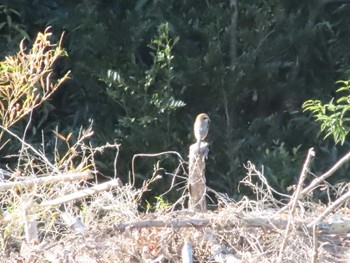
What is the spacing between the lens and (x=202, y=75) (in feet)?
33.8

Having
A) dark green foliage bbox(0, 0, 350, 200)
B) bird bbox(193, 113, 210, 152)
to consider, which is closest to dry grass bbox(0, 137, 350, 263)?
bird bbox(193, 113, 210, 152)

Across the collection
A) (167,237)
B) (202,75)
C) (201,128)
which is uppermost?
(202,75)

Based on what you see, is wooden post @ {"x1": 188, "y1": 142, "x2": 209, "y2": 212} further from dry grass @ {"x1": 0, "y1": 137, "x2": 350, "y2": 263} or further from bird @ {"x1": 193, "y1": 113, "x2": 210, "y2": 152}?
bird @ {"x1": 193, "y1": 113, "x2": 210, "y2": 152}

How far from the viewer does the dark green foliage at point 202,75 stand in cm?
1016

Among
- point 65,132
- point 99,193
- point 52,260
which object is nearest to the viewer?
point 52,260

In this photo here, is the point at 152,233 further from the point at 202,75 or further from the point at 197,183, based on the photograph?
the point at 202,75

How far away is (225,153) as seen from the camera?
408 inches

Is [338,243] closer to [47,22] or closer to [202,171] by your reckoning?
[202,171]

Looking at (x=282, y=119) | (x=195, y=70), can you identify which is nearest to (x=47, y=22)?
(x=195, y=70)

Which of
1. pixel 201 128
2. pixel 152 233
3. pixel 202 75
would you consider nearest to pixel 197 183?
pixel 152 233

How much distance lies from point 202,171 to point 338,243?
98 cm

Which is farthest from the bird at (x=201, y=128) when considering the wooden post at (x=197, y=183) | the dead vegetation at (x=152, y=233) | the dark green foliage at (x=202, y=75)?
the dead vegetation at (x=152, y=233)

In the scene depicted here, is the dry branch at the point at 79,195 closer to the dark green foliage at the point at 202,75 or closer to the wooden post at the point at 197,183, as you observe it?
the wooden post at the point at 197,183

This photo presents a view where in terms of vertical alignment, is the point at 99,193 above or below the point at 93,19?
below
